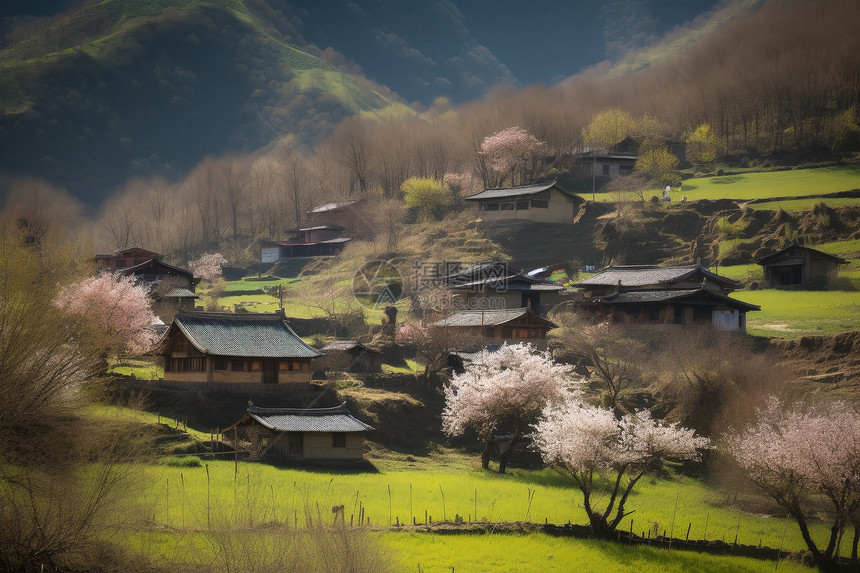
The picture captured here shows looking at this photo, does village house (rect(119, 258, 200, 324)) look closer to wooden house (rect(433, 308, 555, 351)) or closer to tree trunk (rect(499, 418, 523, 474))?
wooden house (rect(433, 308, 555, 351))

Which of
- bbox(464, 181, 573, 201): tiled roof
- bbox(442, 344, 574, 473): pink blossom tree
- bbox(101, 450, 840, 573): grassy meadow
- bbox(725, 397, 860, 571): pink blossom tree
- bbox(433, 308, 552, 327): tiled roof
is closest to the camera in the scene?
bbox(101, 450, 840, 573): grassy meadow

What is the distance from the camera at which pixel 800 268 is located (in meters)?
72.3

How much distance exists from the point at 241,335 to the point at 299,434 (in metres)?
10.6

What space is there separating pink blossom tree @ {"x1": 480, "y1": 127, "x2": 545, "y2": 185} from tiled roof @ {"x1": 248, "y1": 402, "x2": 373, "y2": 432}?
223ft

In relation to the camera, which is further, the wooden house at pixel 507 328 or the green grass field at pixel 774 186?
the green grass field at pixel 774 186

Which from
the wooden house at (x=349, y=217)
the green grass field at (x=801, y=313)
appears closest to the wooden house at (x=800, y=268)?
the green grass field at (x=801, y=313)

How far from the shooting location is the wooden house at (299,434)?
4469 centimetres

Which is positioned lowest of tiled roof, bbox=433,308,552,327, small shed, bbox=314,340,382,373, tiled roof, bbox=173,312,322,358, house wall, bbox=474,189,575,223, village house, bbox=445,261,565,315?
small shed, bbox=314,340,382,373

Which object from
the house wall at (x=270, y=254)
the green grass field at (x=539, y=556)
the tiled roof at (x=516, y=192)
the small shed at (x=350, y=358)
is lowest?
the green grass field at (x=539, y=556)

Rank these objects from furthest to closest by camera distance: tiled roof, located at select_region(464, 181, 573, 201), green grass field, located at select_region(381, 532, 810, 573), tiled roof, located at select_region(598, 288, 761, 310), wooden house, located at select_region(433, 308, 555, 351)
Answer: tiled roof, located at select_region(464, 181, 573, 201) → wooden house, located at select_region(433, 308, 555, 351) → tiled roof, located at select_region(598, 288, 761, 310) → green grass field, located at select_region(381, 532, 810, 573)

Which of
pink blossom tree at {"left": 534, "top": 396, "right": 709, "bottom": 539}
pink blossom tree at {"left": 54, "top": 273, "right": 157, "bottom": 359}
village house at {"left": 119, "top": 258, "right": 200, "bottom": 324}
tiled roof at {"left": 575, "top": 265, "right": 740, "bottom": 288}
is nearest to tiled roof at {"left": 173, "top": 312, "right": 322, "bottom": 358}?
pink blossom tree at {"left": 54, "top": 273, "right": 157, "bottom": 359}

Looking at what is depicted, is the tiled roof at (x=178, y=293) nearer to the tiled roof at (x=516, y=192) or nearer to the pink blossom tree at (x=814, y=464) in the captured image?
the tiled roof at (x=516, y=192)

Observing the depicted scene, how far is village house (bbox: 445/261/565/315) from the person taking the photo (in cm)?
7494

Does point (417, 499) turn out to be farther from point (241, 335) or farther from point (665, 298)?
point (665, 298)
